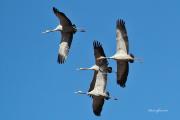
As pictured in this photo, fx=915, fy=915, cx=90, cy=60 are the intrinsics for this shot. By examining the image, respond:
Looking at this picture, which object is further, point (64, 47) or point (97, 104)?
point (64, 47)

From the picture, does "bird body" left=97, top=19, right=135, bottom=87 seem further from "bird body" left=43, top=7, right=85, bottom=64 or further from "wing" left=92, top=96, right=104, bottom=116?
"bird body" left=43, top=7, right=85, bottom=64

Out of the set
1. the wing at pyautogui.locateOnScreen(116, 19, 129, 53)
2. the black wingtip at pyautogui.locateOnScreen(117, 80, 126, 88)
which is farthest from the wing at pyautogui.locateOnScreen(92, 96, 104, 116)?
the wing at pyautogui.locateOnScreen(116, 19, 129, 53)

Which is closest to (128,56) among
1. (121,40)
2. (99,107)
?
(121,40)

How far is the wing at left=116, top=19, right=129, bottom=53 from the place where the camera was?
48.7m

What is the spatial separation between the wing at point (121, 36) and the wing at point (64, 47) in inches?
259

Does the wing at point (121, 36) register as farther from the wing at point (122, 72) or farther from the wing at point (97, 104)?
the wing at point (97, 104)

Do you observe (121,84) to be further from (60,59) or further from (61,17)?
(60,59)

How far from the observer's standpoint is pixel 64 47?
55625 millimetres

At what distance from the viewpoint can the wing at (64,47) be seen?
55.2m

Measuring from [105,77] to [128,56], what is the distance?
9.87 ft

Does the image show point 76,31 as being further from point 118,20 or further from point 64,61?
point 118,20

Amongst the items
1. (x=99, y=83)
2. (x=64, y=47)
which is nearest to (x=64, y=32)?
(x=64, y=47)

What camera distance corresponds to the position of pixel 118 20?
48.8 m

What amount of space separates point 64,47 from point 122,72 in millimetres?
6693
